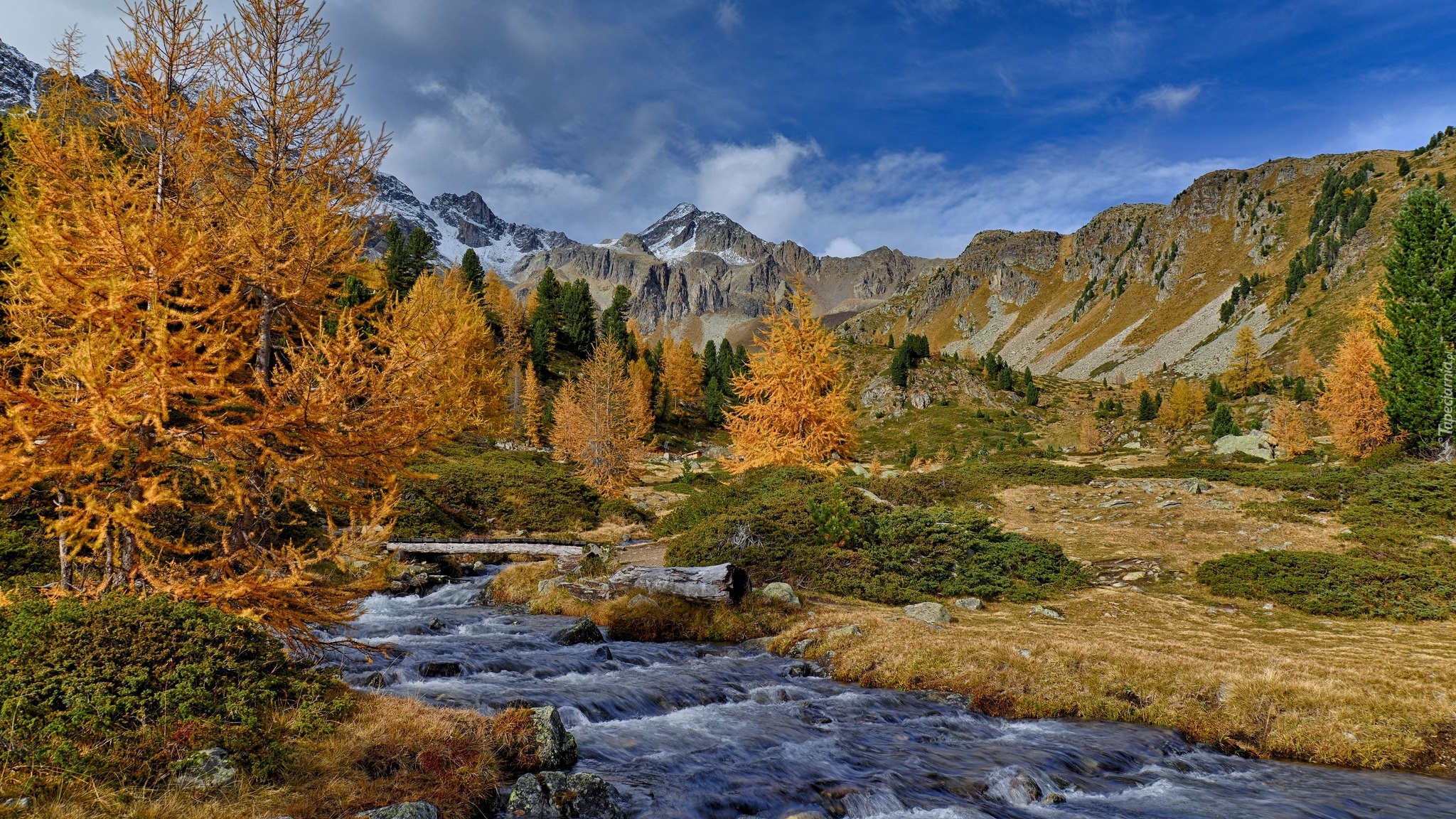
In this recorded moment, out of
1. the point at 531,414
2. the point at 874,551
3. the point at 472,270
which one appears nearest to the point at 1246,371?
the point at 874,551

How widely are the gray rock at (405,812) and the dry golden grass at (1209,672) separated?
32.7ft

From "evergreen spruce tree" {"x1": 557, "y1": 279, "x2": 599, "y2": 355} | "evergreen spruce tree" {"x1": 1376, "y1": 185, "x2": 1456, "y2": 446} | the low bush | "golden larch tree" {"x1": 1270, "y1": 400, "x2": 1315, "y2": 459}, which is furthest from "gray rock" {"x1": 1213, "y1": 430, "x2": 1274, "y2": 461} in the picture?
"evergreen spruce tree" {"x1": 557, "y1": 279, "x2": 599, "y2": 355}

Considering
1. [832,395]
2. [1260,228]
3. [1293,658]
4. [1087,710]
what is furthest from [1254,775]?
[1260,228]

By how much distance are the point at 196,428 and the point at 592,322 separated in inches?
4575

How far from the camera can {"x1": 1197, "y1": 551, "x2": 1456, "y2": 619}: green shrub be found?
58.0ft

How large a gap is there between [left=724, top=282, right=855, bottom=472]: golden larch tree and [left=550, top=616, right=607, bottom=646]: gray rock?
13450 mm

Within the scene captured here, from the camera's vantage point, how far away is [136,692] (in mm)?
7188

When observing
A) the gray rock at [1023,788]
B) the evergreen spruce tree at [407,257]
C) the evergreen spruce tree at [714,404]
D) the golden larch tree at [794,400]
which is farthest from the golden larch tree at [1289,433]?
the evergreen spruce tree at [407,257]

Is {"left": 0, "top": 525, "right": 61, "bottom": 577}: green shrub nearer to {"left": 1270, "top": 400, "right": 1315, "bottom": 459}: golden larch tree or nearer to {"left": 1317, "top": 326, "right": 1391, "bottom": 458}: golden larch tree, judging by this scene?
{"left": 1317, "top": 326, "right": 1391, "bottom": 458}: golden larch tree

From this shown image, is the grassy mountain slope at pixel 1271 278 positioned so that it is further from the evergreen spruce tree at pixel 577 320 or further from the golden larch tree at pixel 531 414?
the golden larch tree at pixel 531 414

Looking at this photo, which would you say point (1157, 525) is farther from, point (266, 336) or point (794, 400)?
point (266, 336)

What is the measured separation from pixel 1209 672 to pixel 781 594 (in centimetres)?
1076

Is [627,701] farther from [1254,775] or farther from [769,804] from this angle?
[1254,775]

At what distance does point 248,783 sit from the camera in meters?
6.79
